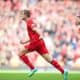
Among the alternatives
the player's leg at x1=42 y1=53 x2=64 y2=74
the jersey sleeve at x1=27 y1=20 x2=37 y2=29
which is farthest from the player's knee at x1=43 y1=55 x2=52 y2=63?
the jersey sleeve at x1=27 y1=20 x2=37 y2=29

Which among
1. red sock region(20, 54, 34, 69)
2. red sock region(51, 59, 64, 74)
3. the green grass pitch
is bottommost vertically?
the green grass pitch

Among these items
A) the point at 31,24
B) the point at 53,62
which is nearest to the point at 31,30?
the point at 31,24

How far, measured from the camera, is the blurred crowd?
12.4 feet

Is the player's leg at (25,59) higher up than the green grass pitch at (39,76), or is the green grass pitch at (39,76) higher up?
the player's leg at (25,59)

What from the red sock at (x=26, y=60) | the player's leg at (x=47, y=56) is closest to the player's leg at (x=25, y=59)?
the red sock at (x=26, y=60)

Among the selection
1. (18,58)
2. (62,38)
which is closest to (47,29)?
(62,38)

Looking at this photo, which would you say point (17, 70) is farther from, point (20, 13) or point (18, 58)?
point (20, 13)

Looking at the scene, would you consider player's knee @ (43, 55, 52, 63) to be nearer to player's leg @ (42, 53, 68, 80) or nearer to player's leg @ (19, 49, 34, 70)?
player's leg @ (42, 53, 68, 80)

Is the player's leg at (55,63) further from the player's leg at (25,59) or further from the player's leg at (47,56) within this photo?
the player's leg at (25,59)

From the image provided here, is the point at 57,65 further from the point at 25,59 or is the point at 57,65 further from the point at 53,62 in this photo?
the point at 25,59

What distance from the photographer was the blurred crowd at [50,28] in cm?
378

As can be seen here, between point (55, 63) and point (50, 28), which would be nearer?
point (55, 63)

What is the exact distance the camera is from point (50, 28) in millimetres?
3834

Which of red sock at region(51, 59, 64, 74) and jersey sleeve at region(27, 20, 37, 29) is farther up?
jersey sleeve at region(27, 20, 37, 29)
